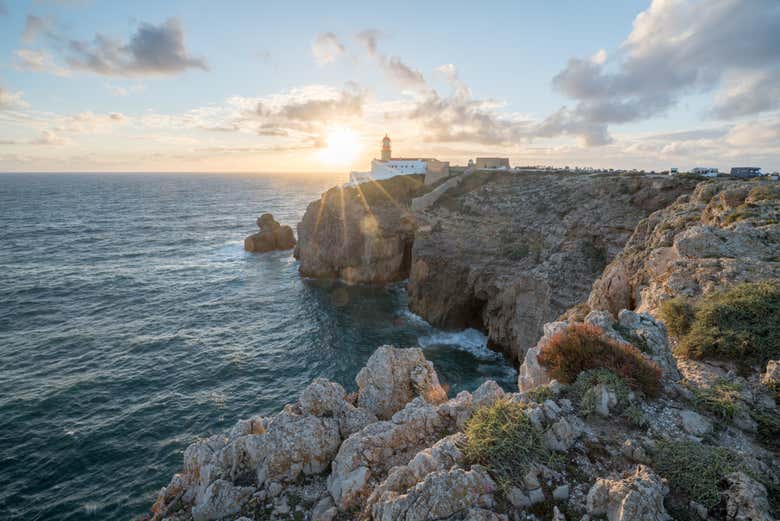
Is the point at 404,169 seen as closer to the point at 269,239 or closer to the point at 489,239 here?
the point at 269,239

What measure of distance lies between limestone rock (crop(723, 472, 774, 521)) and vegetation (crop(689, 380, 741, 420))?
2489 millimetres

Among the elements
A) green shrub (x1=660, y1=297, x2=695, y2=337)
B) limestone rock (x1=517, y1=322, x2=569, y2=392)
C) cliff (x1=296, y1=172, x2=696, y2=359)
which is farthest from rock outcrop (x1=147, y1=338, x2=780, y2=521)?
cliff (x1=296, y1=172, x2=696, y2=359)

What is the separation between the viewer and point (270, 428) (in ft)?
30.3

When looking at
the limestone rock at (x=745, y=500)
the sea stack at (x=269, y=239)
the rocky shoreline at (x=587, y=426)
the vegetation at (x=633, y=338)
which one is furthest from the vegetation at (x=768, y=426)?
the sea stack at (x=269, y=239)

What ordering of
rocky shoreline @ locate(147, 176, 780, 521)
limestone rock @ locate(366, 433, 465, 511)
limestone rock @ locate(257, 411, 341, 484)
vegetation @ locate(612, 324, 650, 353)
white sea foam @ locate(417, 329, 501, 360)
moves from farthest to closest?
white sea foam @ locate(417, 329, 501, 360), vegetation @ locate(612, 324, 650, 353), limestone rock @ locate(257, 411, 341, 484), limestone rock @ locate(366, 433, 465, 511), rocky shoreline @ locate(147, 176, 780, 521)

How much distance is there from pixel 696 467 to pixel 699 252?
40.3 ft

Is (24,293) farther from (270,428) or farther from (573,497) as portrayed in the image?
(573,497)

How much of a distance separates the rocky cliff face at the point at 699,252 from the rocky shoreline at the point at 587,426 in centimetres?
8

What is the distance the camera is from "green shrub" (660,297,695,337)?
37.3 ft

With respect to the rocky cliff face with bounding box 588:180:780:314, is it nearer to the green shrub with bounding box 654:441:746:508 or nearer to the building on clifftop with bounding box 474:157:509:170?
the green shrub with bounding box 654:441:746:508

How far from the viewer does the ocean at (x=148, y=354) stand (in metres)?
18.8

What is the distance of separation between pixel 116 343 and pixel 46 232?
61.2 meters

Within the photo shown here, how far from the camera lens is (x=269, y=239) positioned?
211 feet

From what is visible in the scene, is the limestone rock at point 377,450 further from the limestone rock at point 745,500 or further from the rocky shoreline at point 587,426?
the limestone rock at point 745,500
